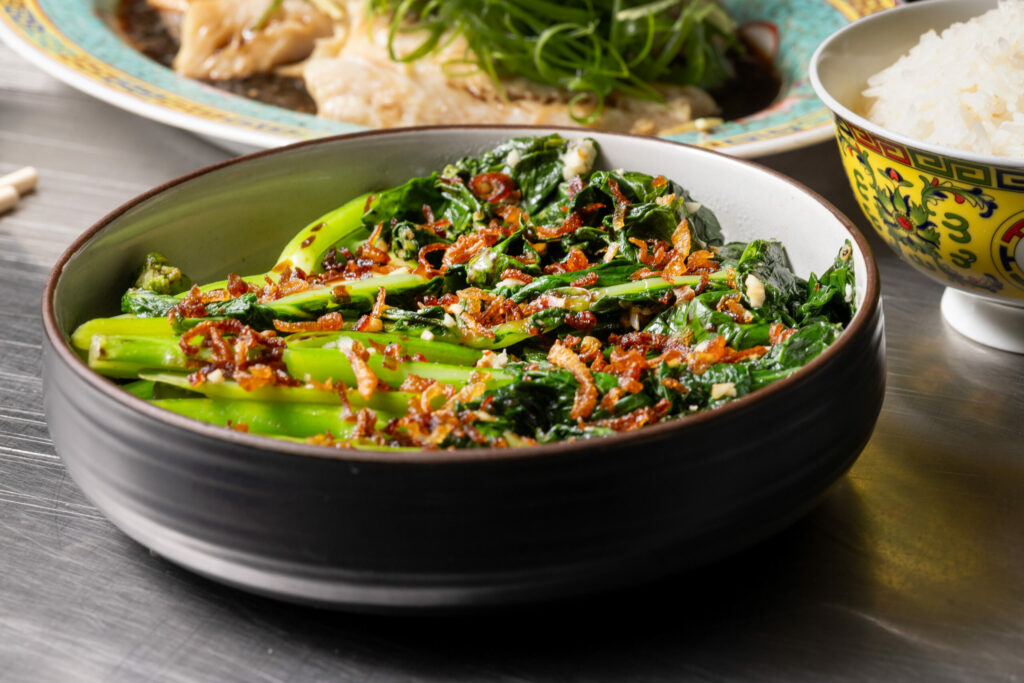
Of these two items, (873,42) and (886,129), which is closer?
(886,129)

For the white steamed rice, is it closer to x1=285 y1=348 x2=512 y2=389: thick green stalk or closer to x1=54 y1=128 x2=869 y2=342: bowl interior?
x1=54 y1=128 x2=869 y2=342: bowl interior

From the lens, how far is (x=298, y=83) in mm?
3504

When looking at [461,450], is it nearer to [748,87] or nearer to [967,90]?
[967,90]

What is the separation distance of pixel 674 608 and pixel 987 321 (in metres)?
1.08

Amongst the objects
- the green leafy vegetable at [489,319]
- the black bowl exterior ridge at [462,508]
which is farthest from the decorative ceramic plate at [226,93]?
the black bowl exterior ridge at [462,508]

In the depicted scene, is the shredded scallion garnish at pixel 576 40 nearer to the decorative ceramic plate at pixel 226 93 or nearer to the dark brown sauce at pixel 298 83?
the dark brown sauce at pixel 298 83

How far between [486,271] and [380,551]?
71 cm

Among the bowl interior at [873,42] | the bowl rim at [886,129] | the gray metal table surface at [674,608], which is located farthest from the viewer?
the bowl interior at [873,42]

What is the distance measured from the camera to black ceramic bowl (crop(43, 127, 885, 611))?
44.4 inches

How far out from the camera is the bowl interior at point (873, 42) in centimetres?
219

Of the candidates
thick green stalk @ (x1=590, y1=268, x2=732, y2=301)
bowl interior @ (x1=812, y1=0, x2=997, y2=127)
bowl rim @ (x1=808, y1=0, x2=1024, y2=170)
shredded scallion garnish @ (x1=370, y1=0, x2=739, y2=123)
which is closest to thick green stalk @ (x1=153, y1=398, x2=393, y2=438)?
thick green stalk @ (x1=590, y1=268, x2=732, y2=301)

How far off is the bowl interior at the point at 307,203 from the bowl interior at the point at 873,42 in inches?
17.1

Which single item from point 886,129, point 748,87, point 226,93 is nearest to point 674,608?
point 886,129

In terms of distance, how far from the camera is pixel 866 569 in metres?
1.46
